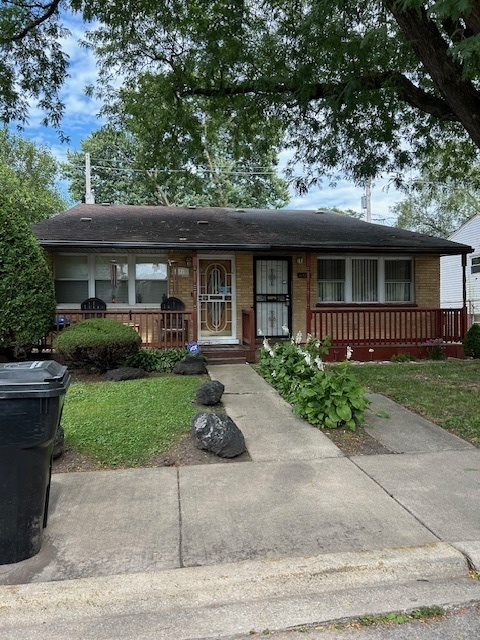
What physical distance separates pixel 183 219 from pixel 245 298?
3173mm

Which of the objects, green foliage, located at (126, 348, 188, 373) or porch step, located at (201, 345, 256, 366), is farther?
porch step, located at (201, 345, 256, 366)

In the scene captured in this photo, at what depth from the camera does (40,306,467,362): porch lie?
425 inches

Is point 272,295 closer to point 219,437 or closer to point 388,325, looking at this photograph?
point 388,325

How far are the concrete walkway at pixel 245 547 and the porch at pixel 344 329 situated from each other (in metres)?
6.33

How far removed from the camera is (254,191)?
3131 centimetres

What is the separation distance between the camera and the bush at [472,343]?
12.1m

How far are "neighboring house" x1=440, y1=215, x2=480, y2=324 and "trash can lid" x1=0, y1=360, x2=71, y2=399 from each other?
809 inches

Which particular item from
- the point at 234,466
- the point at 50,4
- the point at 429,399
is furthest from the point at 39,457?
the point at 50,4

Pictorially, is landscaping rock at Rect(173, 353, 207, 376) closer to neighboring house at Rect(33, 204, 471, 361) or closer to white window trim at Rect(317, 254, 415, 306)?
neighboring house at Rect(33, 204, 471, 361)

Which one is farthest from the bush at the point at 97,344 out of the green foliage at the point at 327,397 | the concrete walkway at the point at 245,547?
the concrete walkway at the point at 245,547

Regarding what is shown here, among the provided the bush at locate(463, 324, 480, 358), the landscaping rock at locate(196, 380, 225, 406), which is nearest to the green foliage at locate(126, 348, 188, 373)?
the landscaping rock at locate(196, 380, 225, 406)

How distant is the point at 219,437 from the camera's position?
488 centimetres

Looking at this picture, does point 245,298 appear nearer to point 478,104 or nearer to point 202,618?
point 478,104

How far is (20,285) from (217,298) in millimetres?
5310
